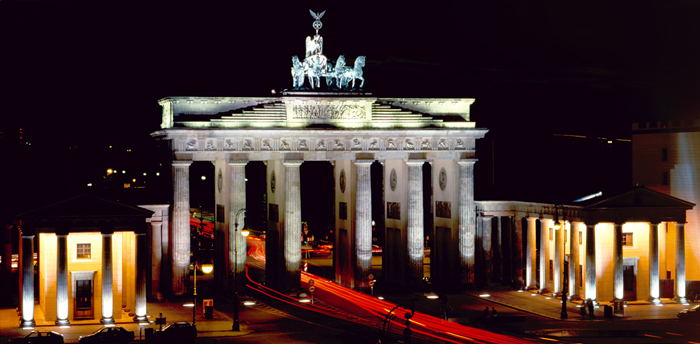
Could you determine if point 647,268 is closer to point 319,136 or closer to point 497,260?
point 497,260

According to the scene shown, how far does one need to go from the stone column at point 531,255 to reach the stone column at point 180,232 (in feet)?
99.3

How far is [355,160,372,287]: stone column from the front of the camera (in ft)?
260

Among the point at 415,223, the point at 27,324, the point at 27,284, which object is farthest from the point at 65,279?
the point at 415,223

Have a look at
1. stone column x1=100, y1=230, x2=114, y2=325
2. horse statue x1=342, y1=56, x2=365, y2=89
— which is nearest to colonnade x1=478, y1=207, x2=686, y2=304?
horse statue x1=342, y1=56, x2=365, y2=89

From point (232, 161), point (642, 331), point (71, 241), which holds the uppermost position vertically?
point (232, 161)

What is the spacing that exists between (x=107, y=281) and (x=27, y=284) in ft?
17.1

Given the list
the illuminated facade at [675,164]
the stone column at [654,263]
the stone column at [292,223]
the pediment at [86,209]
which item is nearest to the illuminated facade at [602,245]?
the stone column at [654,263]

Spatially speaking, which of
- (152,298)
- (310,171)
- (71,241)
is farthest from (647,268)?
(310,171)

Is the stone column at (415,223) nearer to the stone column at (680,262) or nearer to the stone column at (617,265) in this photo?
the stone column at (617,265)

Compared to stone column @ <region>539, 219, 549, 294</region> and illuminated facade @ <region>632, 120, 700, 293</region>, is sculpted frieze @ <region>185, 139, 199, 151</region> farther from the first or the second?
illuminated facade @ <region>632, 120, 700, 293</region>

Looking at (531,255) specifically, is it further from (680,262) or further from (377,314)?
(377,314)

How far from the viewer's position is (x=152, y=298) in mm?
72875

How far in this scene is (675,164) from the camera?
81.7 m

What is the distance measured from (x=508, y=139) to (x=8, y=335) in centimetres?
7595
